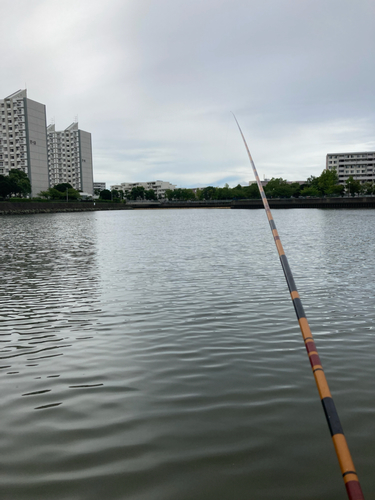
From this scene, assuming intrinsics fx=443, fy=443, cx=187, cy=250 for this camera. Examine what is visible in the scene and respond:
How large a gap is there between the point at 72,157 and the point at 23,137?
46085mm

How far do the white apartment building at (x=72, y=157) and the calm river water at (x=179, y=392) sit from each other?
552 feet

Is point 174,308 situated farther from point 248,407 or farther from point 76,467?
point 76,467

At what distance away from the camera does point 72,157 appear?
172625mm

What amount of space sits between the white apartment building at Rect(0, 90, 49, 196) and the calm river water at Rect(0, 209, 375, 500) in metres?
127

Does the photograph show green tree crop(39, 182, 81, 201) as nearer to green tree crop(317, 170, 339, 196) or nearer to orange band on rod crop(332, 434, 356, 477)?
green tree crop(317, 170, 339, 196)

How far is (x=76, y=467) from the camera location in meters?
3.14

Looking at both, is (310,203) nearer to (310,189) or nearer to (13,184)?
(310,189)

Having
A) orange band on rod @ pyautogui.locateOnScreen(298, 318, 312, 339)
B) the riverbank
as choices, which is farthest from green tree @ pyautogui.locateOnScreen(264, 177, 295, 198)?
orange band on rod @ pyautogui.locateOnScreen(298, 318, 312, 339)

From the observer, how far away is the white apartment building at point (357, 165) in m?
177

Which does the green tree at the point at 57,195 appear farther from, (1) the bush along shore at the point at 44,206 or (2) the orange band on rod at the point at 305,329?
(2) the orange band on rod at the point at 305,329

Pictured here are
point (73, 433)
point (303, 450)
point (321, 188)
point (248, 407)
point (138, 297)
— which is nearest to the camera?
point (303, 450)

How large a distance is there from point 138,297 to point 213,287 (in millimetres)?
1890

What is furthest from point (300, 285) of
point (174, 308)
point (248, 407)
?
point (248, 407)

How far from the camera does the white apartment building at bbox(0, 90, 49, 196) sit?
414 feet
